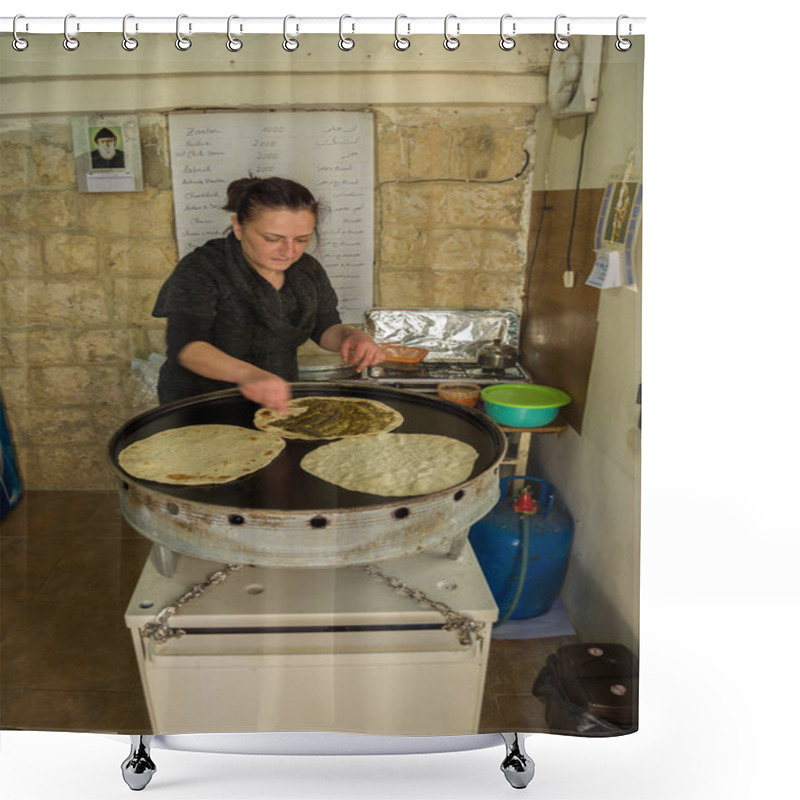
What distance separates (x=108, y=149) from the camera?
1772mm

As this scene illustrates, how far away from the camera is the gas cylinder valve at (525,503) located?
1.96 meters

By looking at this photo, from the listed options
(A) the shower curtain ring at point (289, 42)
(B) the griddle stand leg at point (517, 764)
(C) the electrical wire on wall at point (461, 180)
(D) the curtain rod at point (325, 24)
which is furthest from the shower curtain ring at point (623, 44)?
(B) the griddle stand leg at point (517, 764)

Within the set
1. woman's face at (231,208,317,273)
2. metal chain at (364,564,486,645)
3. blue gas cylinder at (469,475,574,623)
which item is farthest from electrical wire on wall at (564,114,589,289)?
metal chain at (364,564,486,645)

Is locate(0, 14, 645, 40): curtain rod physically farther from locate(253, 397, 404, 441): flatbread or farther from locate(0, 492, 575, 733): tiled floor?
locate(0, 492, 575, 733): tiled floor

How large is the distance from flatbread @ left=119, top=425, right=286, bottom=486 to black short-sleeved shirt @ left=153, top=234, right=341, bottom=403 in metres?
0.12

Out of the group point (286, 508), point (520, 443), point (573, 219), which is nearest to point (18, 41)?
point (286, 508)

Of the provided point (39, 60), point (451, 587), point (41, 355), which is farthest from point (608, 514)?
point (39, 60)

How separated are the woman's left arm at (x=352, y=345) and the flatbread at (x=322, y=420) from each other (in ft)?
0.35

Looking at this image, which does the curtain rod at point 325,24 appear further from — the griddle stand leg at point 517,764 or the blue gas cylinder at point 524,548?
the griddle stand leg at point 517,764

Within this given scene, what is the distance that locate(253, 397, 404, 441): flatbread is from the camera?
191 centimetres

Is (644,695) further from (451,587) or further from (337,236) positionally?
(337,236)

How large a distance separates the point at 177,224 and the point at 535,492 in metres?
1.03

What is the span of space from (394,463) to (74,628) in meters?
0.87

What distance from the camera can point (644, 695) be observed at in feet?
7.79
